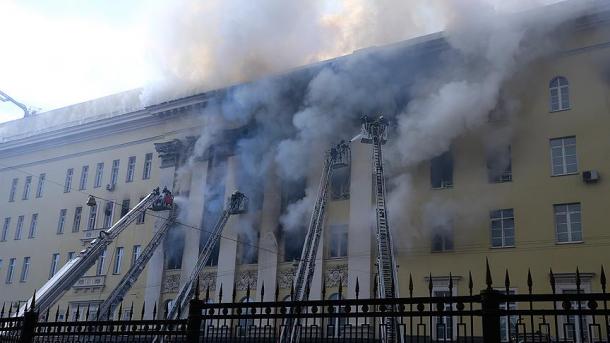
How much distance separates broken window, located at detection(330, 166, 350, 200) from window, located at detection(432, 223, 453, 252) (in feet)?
13.8

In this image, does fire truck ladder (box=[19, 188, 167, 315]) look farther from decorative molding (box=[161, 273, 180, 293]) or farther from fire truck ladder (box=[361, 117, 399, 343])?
fire truck ladder (box=[361, 117, 399, 343])

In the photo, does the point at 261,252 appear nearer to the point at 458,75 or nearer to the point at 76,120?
the point at 458,75

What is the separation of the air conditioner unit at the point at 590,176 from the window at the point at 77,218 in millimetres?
24357

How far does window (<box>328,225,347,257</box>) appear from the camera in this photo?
2439cm

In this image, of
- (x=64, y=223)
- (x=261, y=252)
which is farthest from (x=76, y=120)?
(x=261, y=252)

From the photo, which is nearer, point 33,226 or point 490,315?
point 490,315

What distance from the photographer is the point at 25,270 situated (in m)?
34.6

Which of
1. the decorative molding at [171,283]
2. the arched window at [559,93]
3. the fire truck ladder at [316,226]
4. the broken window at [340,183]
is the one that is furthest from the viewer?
the decorative molding at [171,283]

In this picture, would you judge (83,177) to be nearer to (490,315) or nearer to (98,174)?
(98,174)

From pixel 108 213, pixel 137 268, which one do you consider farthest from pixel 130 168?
pixel 137 268

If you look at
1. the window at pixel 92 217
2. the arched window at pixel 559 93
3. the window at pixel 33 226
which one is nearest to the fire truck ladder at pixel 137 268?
the window at pixel 92 217

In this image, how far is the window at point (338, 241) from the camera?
24391mm

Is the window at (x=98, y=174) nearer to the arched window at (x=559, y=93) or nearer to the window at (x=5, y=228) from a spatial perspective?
the window at (x=5, y=228)

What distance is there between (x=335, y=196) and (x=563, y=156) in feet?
28.1
